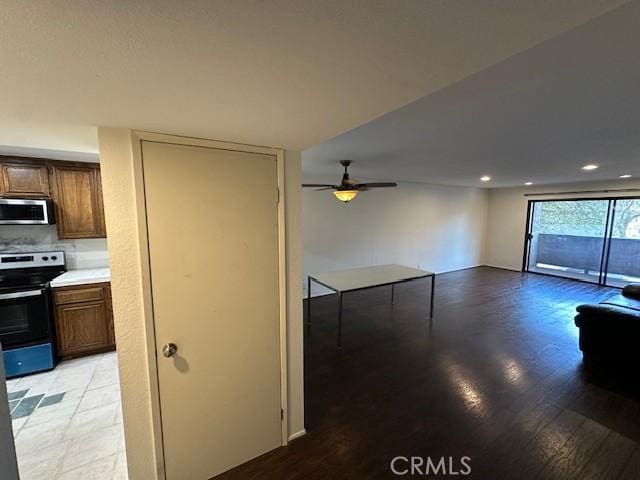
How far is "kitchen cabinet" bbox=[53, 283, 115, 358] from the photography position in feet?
9.41

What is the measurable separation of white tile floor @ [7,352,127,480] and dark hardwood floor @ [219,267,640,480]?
936 millimetres

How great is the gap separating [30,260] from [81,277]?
0.69 meters

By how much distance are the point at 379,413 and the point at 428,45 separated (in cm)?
251

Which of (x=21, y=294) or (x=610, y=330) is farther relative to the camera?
(x=610, y=330)

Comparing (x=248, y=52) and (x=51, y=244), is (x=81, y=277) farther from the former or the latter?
(x=248, y=52)

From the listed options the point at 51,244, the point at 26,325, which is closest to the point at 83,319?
the point at 26,325

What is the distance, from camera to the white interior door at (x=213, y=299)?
144 centimetres

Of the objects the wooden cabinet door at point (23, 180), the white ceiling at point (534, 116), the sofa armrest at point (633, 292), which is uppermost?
the white ceiling at point (534, 116)

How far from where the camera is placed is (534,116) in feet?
6.59

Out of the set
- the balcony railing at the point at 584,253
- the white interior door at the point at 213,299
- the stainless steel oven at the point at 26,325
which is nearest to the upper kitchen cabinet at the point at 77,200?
the stainless steel oven at the point at 26,325

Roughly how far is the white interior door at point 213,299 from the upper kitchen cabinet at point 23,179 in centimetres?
271

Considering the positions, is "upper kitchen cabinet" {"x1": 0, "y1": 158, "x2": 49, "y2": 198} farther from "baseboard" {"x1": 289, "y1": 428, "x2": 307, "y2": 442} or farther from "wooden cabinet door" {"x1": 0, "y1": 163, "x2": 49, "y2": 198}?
"baseboard" {"x1": 289, "y1": 428, "x2": 307, "y2": 442}

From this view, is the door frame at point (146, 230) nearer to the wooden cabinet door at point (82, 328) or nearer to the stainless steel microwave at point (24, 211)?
the wooden cabinet door at point (82, 328)

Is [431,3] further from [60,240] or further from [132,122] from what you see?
[60,240]
